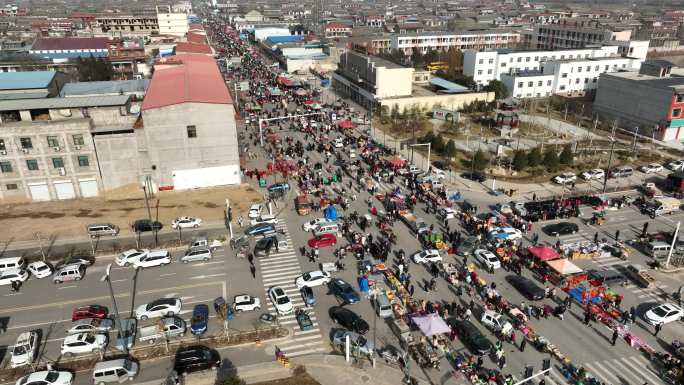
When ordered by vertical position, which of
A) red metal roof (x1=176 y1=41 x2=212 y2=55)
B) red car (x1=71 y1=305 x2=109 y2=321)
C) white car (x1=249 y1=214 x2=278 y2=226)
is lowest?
white car (x1=249 y1=214 x2=278 y2=226)

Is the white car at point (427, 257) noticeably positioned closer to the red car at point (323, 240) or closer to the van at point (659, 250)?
the red car at point (323, 240)

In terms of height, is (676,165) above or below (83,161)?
below

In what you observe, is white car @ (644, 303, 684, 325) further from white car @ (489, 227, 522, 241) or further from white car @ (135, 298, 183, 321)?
white car @ (135, 298, 183, 321)

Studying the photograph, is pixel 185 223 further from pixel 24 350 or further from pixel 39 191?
pixel 39 191

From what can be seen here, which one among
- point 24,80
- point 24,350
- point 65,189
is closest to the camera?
point 24,350

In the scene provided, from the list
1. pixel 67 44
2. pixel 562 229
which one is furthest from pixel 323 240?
pixel 67 44

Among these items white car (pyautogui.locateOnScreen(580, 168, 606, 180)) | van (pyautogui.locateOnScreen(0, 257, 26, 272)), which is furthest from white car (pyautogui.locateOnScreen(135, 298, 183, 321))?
white car (pyautogui.locateOnScreen(580, 168, 606, 180))

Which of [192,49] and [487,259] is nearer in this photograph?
[487,259]

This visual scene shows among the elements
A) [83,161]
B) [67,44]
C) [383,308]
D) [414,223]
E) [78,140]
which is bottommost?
[414,223]
